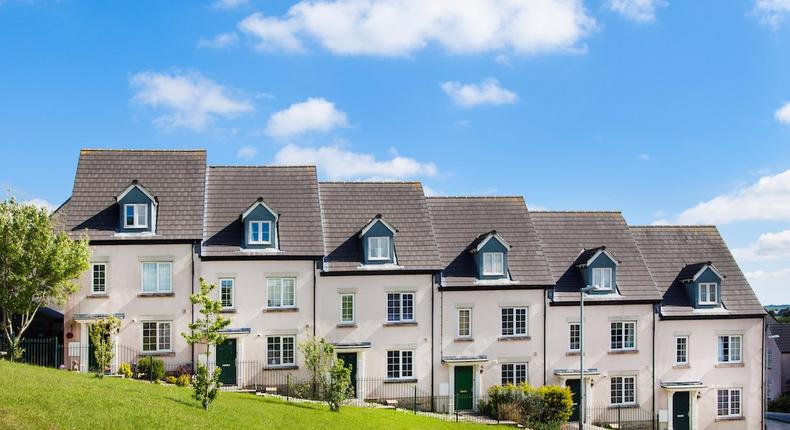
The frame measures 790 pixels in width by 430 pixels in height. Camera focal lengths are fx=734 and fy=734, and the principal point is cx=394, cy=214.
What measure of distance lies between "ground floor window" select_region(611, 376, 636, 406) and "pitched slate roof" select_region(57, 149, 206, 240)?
82.7 feet

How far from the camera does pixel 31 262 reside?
3519 cm

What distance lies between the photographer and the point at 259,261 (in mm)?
39469

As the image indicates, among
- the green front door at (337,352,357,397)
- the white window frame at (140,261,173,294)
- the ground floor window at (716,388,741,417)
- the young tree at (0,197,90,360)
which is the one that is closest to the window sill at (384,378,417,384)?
the green front door at (337,352,357,397)

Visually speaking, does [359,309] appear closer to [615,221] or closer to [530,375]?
[530,375]

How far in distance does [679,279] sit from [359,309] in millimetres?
20308

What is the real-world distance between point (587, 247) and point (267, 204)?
19682 mm

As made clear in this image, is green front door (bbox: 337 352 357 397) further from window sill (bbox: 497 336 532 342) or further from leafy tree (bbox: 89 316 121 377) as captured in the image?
leafy tree (bbox: 89 316 121 377)

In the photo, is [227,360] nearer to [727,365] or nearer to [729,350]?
[727,365]

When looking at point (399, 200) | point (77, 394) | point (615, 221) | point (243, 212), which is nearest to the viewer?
point (77, 394)

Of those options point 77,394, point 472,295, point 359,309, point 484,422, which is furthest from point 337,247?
point 77,394

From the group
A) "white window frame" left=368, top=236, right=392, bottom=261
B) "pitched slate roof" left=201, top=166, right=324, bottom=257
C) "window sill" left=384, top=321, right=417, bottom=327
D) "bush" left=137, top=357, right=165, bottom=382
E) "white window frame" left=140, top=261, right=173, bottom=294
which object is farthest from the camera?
"white window frame" left=368, top=236, right=392, bottom=261

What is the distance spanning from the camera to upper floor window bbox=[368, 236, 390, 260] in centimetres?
4081

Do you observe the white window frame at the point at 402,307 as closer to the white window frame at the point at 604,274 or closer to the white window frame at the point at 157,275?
the white window frame at the point at 604,274

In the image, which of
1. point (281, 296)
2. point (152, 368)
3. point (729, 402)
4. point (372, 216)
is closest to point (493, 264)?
point (372, 216)
